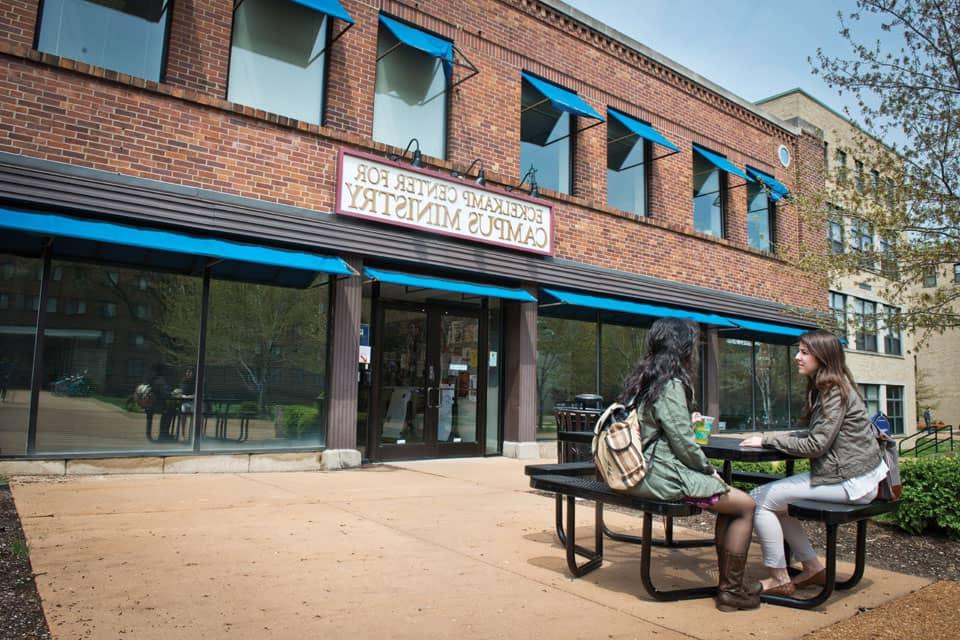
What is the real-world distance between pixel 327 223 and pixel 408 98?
9.06 ft

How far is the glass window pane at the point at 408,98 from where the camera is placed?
1064 centimetres

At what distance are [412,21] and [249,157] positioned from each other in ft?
12.1

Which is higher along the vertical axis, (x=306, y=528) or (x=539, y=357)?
(x=539, y=357)

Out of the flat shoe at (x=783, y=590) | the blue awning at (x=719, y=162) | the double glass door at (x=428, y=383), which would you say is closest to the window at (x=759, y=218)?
the blue awning at (x=719, y=162)

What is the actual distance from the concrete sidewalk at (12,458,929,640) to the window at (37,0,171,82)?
4.86 m

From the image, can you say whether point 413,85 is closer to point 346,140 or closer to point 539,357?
point 346,140

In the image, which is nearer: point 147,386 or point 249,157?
point 147,386

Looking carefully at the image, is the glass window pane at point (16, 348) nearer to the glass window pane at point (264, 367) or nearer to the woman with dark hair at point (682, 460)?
the glass window pane at point (264, 367)

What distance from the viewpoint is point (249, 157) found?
9.02 metres

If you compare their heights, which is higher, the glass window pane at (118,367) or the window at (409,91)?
the window at (409,91)

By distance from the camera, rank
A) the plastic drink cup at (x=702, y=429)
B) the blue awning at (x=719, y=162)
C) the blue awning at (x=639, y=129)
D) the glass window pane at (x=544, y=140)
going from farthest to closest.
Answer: the blue awning at (x=719, y=162) < the blue awning at (x=639, y=129) < the glass window pane at (x=544, y=140) < the plastic drink cup at (x=702, y=429)

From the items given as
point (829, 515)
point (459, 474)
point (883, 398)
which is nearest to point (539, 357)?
point (459, 474)

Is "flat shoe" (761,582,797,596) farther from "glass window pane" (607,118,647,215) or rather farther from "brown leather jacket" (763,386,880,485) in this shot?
"glass window pane" (607,118,647,215)

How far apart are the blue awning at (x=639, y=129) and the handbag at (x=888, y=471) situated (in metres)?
9.99
